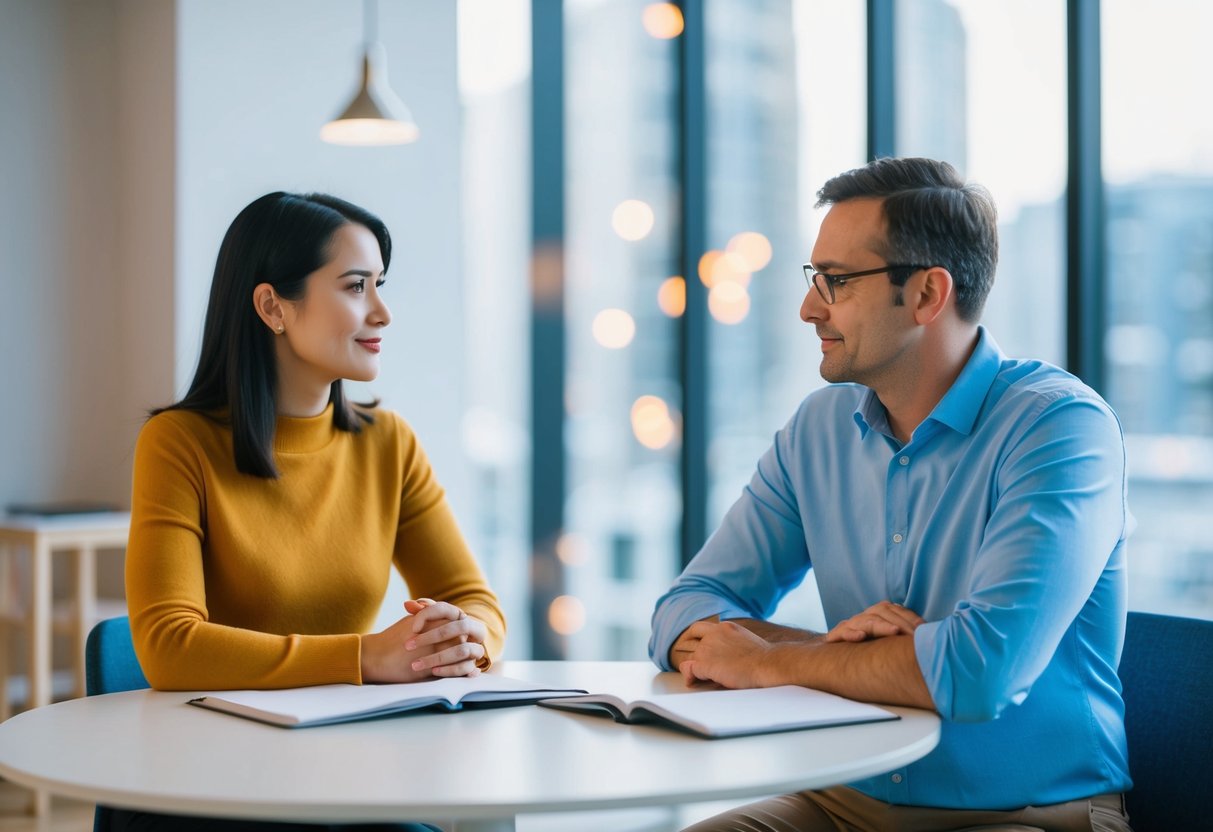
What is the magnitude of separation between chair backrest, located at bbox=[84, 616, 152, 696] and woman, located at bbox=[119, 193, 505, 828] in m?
0.10

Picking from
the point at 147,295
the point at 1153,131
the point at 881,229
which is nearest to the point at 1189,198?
the point at 1153,131

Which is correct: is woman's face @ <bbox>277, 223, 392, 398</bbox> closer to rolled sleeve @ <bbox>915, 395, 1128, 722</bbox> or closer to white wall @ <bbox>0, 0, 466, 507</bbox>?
rolled sleeve @ <bbox>915, 395, 1128, 722</bbox>

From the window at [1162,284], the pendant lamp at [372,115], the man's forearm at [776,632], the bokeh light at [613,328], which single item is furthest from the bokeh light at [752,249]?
the man's forearm at [776,632]

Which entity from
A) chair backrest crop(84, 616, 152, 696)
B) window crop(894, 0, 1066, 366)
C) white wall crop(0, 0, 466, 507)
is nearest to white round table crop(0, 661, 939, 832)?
chair backrest crop(84, 616, 152, 696)

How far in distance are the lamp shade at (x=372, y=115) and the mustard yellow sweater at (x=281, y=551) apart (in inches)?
55.8

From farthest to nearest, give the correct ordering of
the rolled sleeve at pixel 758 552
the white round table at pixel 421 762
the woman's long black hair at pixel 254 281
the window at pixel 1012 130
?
the window at pixel 1012 130 < the woman's long black hair at pixel 254 281 < the rolled sleeve at pixel 758 552 < the white round table at pixel 421 762

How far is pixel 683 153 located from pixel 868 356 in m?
2.31

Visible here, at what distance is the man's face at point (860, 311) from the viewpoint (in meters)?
1.78

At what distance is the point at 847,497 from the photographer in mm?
1805

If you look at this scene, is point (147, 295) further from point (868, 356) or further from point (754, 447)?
point (868, 356)

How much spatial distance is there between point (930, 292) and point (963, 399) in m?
0.18

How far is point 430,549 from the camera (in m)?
2.12

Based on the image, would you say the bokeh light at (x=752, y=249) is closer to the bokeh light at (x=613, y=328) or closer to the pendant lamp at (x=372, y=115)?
the bokeh light at (x=613, y=328)

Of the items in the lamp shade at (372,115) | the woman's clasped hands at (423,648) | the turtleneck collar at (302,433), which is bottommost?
the woman's clasped hands at (423,648)
